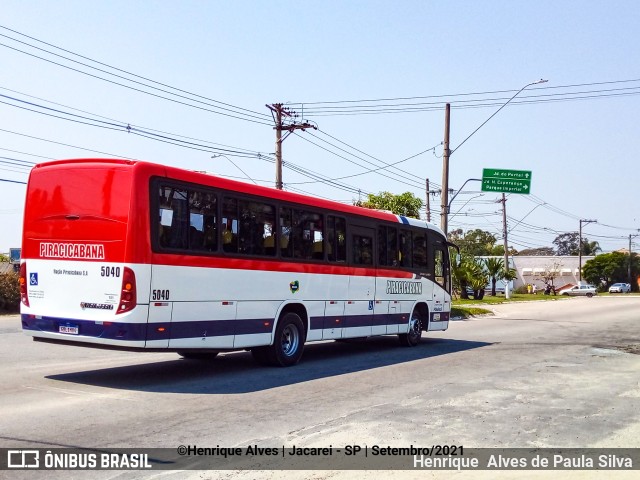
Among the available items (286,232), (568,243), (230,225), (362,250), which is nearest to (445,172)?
(362,250)

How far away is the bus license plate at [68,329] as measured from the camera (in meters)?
10.8

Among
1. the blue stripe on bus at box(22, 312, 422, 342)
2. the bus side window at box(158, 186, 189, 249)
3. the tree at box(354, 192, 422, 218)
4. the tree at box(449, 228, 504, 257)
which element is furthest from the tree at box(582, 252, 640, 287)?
the bus side window at box(158, 186, 189, 249)

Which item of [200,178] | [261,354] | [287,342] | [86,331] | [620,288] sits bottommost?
[261,354]

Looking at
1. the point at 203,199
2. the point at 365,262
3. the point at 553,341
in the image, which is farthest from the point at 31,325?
the point at 553,341

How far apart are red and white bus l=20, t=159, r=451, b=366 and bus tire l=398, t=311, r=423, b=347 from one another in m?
4.02

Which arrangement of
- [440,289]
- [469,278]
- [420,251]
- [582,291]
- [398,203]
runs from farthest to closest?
[582,291]
[469,278]
[398,203]
[440,289]
[420,251]

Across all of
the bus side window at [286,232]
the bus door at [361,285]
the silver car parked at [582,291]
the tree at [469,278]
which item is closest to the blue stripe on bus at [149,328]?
the bus side window at [286,232]

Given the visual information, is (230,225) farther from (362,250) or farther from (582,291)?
Result: (582,291)

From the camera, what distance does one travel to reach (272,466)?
6867mm

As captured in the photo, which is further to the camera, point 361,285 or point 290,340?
point 361,285

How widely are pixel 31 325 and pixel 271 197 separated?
456 centimetres

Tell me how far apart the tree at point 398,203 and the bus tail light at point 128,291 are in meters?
35.9

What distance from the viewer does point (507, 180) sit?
39438 mm

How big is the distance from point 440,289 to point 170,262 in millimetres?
10640
